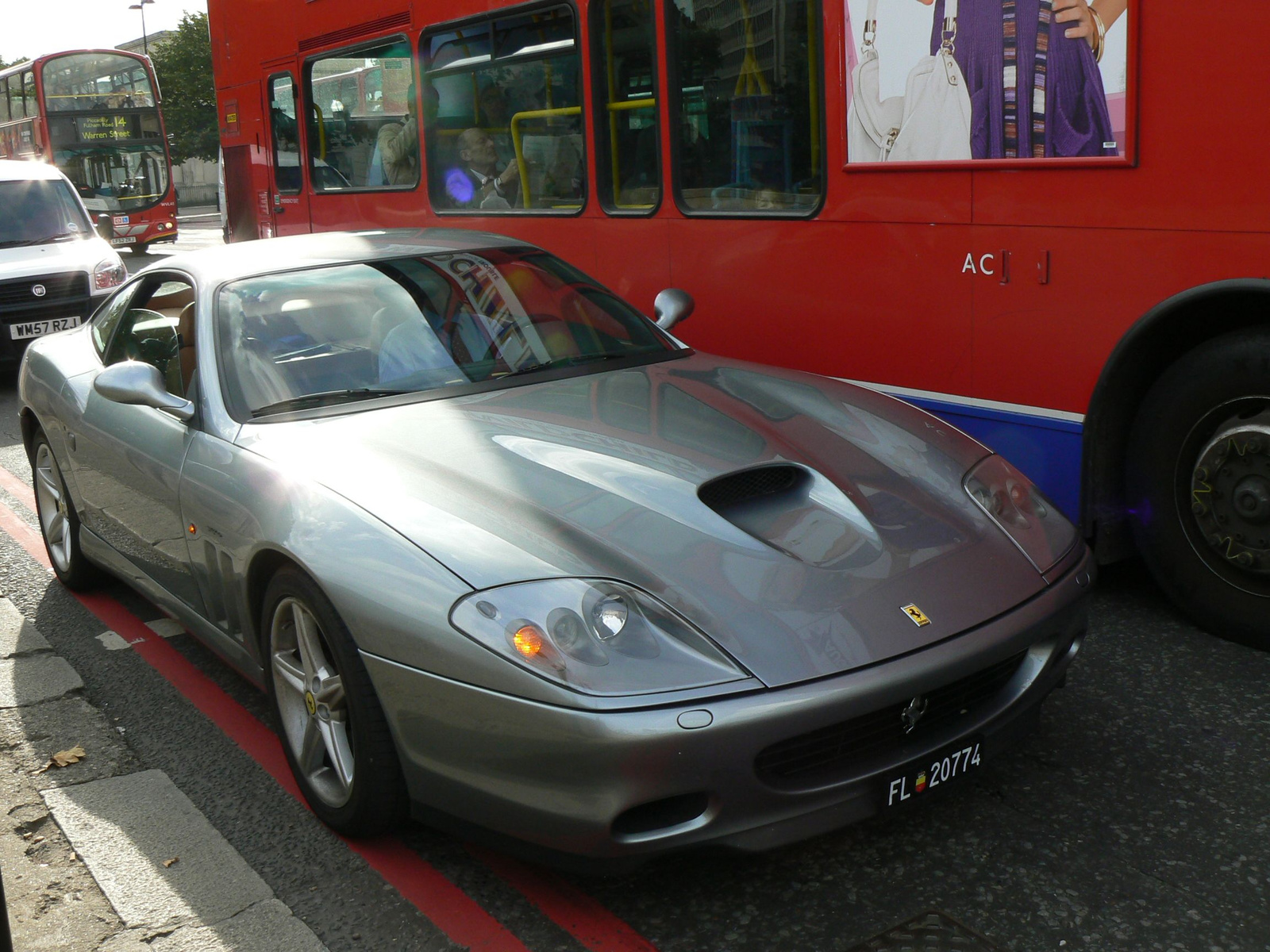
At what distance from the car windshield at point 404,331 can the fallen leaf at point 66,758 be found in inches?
43.6

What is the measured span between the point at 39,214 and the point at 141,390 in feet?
30.4

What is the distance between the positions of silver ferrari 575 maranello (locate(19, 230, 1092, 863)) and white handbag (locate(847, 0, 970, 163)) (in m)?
1.21

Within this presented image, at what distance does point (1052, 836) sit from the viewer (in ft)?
9.63

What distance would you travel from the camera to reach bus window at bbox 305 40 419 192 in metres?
7.77

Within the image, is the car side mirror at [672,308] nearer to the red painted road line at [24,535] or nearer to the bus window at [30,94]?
the red painted road line at [24,535]

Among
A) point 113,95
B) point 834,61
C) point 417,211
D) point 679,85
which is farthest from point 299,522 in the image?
point 113,95

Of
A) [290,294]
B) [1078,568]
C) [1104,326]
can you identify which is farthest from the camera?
[1104,326]

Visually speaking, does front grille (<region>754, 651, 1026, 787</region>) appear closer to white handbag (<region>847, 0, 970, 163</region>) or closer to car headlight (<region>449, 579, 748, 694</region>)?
car headlight (<region>449, 579, 748, 694</region>)

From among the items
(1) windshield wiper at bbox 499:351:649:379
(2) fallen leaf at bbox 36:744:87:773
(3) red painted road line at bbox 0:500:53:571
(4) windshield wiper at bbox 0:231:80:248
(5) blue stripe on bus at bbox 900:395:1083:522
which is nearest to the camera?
(2) fallen leaf at bbox 36:744:87:773

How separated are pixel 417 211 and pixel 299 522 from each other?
5129mm

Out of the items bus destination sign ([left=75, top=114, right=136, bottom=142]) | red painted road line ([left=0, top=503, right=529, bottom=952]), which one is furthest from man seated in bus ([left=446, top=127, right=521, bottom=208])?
bus destination sign ([left=75, top=114, right=136, bottom=142])

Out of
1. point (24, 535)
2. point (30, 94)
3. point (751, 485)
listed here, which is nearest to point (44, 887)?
point (751, 485)

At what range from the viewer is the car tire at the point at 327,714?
9.28 feet

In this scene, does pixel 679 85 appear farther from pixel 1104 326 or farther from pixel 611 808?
pixel 611 808
